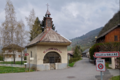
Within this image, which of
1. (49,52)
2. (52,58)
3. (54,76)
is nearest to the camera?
(54,76)

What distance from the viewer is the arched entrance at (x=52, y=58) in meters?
19.1

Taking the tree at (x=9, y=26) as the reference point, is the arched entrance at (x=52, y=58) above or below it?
below

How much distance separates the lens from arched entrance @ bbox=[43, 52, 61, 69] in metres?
19.1

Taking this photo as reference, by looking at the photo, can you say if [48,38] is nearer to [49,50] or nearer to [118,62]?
[49,50]

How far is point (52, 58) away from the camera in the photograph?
19.5 m

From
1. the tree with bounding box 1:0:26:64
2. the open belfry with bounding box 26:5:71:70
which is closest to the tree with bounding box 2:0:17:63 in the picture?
the tree with bounding box 1:0:26:64

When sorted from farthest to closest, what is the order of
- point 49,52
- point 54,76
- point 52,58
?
point 52,58 → point 49,52 → point 54,76

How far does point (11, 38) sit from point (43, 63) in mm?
13844

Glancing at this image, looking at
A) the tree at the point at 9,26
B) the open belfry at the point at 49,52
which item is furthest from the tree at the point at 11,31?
the open belfry at the point at 49,52

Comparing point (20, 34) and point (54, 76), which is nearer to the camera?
point (54, 76)

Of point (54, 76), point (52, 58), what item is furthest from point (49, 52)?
point (54, 76)

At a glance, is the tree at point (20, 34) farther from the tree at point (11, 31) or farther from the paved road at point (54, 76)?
the paved road at point (54, 76)

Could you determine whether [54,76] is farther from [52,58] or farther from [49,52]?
[49,52]

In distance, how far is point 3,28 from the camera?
28.3 metres
